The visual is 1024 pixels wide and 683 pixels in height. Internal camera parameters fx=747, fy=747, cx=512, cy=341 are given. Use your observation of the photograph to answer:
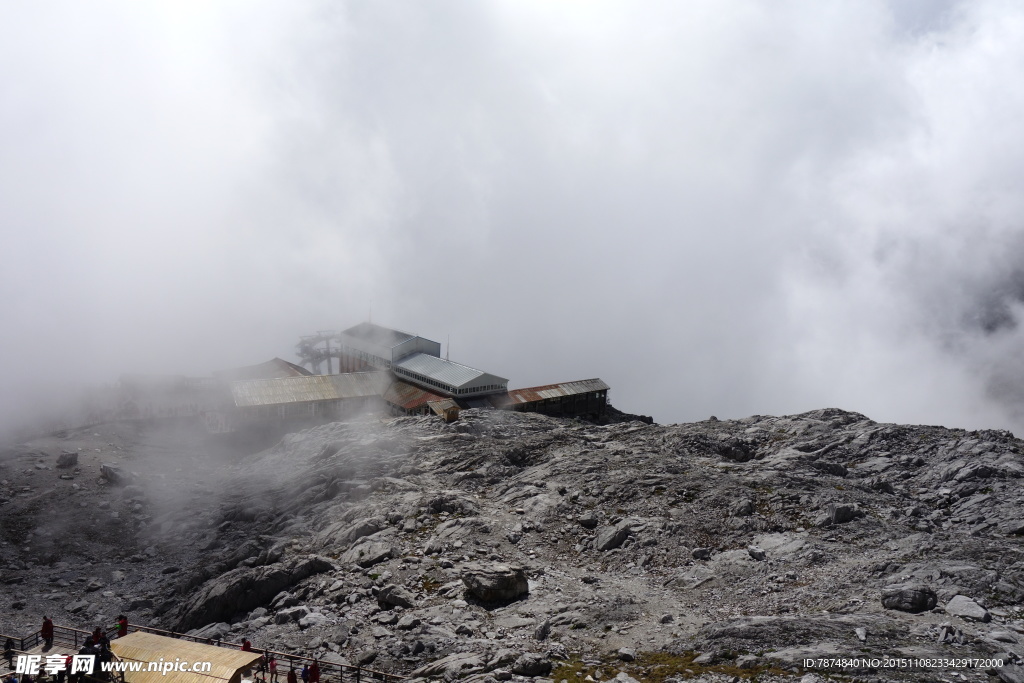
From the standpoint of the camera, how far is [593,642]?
1128 inches

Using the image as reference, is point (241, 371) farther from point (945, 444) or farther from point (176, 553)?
point (945, 444)

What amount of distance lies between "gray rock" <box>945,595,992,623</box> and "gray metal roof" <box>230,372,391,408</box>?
58777 millimetres

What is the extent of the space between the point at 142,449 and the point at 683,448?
42698 millimetres

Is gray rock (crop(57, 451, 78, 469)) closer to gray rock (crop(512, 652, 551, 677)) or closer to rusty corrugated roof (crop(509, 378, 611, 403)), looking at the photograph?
gray rock (crop(512, 652, 551, 677))

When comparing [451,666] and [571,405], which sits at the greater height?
[571,405]

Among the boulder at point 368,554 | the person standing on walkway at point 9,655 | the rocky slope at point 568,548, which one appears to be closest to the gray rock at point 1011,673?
the rocky slope at point 568,548

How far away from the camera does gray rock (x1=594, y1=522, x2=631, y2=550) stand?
3806 centimetres

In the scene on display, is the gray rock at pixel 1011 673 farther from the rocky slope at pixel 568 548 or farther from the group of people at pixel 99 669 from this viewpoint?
the group of people at pixel 99 669

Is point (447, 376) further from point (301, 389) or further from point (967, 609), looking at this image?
point (967, 609)

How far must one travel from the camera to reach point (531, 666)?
1027 inches

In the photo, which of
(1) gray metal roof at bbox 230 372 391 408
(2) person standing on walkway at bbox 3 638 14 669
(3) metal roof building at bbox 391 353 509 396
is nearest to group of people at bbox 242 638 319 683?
(2) person standing on walkway at bbox 3 638 14 669

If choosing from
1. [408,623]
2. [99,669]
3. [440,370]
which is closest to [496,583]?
[408,623]

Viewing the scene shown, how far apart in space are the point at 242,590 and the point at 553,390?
182ft

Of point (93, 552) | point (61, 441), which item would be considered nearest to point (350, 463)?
point (93, 552)
